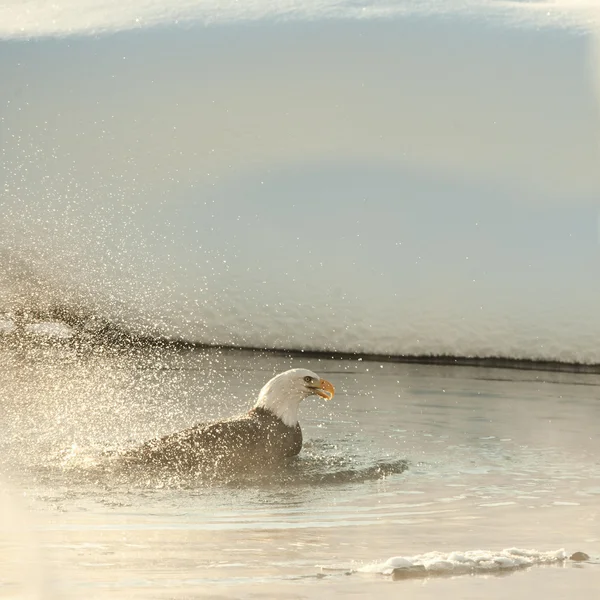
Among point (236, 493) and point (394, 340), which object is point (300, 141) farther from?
point (236, 493)

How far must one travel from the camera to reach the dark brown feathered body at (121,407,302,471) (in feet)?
20.1

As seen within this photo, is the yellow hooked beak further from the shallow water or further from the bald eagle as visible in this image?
the shallow water

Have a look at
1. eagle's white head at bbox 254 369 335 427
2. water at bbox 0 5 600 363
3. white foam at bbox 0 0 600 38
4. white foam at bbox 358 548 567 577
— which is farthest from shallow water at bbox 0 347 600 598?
white foam at bbox 0 0 600 38

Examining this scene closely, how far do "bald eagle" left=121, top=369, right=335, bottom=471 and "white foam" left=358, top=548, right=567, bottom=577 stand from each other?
2318 mm

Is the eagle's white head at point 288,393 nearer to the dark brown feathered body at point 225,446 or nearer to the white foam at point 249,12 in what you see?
the dark brown feathered body at point 225,446

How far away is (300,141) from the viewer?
41.7ft

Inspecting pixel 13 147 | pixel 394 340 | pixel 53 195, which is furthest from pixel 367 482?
pixel 13 147

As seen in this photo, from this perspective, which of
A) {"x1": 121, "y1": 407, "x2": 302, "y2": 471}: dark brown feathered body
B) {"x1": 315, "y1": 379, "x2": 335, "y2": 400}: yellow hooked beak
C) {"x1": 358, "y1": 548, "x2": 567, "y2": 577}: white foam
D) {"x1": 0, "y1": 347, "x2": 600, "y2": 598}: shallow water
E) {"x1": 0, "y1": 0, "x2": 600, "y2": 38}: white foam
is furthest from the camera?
{"x1": 0, "y1": 0, "x2": 600, "y2": 38}: white foam

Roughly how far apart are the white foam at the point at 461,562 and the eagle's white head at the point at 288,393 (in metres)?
2.70

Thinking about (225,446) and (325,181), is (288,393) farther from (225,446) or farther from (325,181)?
(325,181)

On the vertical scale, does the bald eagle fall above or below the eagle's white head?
below

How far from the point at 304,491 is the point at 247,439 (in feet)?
2.46

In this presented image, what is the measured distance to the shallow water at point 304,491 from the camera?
12.3 feet

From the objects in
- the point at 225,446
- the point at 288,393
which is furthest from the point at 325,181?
the point at 225,446
